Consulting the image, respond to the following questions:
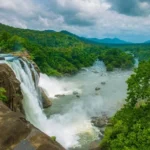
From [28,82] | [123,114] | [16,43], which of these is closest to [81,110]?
[28,82]

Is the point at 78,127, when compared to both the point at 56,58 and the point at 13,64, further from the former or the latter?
the point at 56,58

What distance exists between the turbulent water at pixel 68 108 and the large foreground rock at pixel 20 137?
1529 cm

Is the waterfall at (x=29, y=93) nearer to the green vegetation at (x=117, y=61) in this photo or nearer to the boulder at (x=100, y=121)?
the boulder at (x=100, y=121)

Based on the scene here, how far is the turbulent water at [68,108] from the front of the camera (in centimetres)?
2580

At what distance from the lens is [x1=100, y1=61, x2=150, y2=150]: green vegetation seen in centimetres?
1359

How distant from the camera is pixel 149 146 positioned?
43.0ft

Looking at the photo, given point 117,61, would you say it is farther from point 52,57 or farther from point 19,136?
point 19,136

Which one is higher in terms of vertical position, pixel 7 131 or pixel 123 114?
pixel 7 131

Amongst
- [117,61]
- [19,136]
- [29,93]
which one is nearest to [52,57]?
[117,61]

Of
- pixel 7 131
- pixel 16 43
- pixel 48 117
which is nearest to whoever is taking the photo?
pixel 7 131

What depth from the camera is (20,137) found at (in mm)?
8469

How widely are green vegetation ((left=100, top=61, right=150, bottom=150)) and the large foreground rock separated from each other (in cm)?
613

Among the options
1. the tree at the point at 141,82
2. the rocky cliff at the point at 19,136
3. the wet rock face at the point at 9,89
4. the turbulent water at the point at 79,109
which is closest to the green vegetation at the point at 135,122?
the tree at the point at 141,82

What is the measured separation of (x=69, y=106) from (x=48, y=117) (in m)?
6.05
